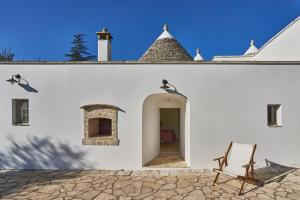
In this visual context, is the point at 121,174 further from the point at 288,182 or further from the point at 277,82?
the point at 277,82

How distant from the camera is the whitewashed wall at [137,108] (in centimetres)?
673

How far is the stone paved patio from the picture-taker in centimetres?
486

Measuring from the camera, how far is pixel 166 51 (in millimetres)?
11609

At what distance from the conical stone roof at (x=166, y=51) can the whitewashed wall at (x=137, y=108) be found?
15.6 ft

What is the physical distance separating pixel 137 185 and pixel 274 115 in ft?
19.7

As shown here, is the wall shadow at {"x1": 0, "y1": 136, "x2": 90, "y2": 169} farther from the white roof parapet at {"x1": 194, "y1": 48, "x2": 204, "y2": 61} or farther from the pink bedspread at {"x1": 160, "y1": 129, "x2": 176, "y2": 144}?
the white roof parapet at {"x1": 194, "y1": 48, "x2": 204, "y2": 61}

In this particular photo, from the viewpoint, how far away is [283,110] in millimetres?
6801

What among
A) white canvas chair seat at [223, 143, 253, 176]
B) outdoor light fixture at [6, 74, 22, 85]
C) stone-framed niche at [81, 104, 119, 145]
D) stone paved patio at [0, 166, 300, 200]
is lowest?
stone paved patio at [0, 166, 300, 200]

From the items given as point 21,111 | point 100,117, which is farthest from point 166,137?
point 21,111

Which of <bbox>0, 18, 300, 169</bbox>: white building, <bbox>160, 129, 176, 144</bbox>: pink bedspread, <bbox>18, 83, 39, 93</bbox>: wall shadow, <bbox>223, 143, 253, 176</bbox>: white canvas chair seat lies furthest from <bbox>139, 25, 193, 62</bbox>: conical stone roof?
<bbox>223, 143, 253, 176</bbox>: white canvas chair seat

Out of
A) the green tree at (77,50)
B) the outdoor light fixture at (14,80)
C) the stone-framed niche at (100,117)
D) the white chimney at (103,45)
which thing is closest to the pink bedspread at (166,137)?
the stone-framed niche at (100,117)

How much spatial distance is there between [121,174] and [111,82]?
11.4 feet

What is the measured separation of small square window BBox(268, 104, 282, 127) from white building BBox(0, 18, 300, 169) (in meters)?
0.04

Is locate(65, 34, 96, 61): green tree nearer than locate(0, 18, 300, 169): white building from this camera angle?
No
